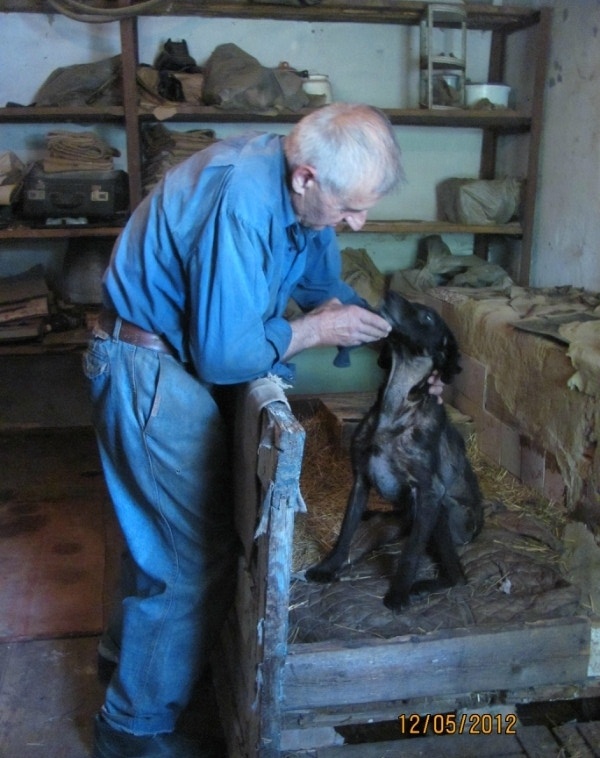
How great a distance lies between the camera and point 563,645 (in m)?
2.26

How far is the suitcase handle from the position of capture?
4.49 metres

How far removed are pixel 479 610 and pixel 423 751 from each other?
445 millimetres

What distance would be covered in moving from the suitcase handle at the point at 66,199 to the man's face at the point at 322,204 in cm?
282

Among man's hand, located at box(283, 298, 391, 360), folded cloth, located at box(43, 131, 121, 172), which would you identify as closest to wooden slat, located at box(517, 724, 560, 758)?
man's hand, located at box(283, 298, 391, 360)

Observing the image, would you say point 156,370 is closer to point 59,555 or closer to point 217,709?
point 217,709

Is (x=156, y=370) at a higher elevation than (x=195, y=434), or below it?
higher

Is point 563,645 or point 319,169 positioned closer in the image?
point 319,169

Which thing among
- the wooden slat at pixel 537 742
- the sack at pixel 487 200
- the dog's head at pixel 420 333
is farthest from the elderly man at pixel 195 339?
the sack at pixel 487 200

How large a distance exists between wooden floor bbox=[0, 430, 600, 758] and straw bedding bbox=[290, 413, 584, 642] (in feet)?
1.00

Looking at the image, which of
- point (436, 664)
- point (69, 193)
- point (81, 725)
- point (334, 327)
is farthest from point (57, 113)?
point (436, 664)

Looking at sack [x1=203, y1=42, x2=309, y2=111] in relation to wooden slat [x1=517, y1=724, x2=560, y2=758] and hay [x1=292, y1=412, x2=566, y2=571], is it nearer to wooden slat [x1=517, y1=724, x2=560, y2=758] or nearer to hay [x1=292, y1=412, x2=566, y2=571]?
hay [x1=292, y1=412, x2=566, y2=571]

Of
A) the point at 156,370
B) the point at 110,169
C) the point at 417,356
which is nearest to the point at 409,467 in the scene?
the point at 417,356

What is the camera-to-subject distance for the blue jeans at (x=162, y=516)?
2.07 metres

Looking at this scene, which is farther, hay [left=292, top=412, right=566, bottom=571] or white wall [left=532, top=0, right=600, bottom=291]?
white wall [left=532, top=0, right=600, bottom=291]
